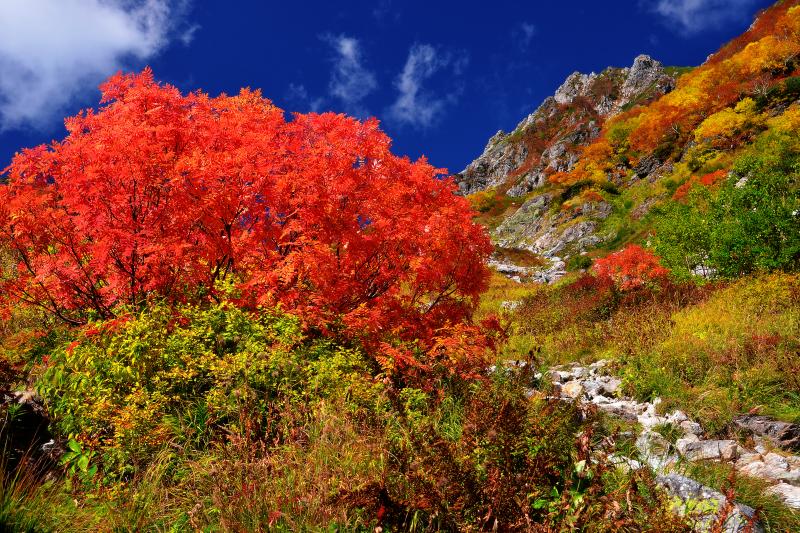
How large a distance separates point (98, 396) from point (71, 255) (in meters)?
2.67

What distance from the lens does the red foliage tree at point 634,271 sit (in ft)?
44.0

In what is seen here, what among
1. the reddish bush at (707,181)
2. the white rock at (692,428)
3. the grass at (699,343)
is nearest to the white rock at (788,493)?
the white rock at (692,428)

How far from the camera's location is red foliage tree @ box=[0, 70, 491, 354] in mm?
5770

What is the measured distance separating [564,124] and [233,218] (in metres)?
87.7

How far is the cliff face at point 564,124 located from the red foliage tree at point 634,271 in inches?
2122

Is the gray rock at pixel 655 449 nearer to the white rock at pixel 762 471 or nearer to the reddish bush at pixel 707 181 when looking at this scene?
the white rock at pixel 762 471

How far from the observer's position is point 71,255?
618 centimetres

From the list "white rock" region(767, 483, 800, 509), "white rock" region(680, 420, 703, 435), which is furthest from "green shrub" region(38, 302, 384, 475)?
"white rock" region(680, 420, 703, 435)

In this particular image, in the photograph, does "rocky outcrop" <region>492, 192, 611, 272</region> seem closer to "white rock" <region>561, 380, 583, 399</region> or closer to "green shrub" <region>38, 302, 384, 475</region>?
"white rock" <region>561, 380, 583, 399</region>

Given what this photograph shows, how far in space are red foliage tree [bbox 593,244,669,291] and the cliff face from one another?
2122 inches

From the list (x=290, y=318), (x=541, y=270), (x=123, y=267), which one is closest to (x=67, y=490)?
(x=290, y=318)

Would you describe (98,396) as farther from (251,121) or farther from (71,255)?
(251,121)

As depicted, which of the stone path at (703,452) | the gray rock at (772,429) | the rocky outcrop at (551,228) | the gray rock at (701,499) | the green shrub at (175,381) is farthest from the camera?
the rocky outcrop at (551,228)

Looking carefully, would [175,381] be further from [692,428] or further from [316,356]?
[692,428]
